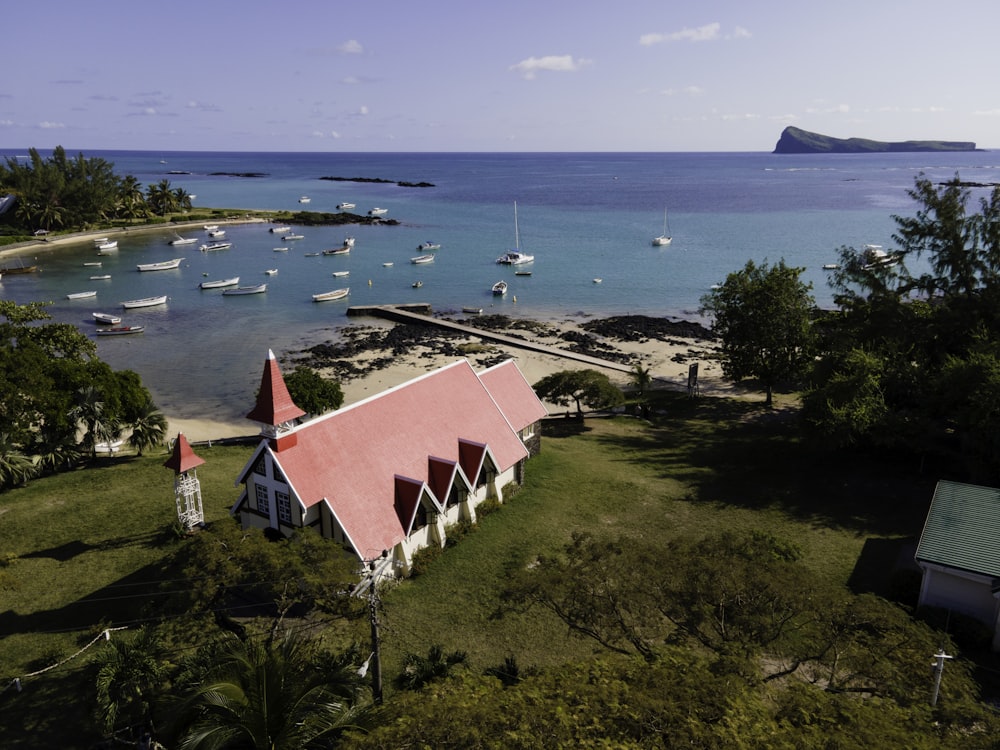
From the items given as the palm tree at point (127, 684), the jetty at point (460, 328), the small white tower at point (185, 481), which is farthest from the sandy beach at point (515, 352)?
the palm tree at point (127, 684)

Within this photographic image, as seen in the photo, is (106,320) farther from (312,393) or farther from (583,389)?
(583,389)

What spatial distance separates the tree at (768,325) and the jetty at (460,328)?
11.5 meters

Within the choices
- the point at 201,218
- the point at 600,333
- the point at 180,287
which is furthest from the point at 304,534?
the point at 201,218

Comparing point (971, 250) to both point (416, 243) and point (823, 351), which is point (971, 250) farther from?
point (416, 243)

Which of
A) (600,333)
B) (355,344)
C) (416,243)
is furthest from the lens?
(416,243)

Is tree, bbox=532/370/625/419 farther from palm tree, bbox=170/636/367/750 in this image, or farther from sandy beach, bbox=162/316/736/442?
palm tree, bbox=170/636/367/750

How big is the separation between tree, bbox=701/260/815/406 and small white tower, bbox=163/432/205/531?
35.6m

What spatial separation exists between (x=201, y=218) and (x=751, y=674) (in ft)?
510

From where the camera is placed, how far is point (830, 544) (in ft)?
92.0

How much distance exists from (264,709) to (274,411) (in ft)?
42.6

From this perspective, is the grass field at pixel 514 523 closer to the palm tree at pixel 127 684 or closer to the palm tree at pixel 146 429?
the palm tree at pixel 146 429

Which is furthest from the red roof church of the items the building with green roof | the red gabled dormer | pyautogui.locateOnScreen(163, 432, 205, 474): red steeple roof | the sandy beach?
the building with green roof

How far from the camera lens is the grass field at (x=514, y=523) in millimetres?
21766

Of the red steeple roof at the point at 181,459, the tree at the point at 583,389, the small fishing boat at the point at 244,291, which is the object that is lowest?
the tree at the point at 583,389
